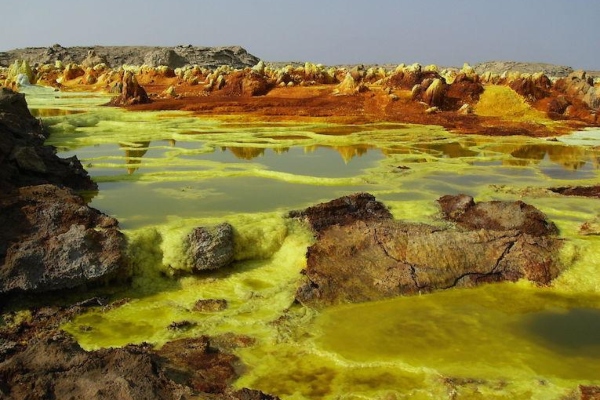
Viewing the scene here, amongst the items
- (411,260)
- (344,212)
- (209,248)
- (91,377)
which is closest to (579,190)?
(344,212)

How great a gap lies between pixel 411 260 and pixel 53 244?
4043mm

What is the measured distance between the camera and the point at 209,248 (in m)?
6.70

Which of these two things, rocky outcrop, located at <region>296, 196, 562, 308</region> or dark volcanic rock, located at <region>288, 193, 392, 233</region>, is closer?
rocky outcrop, located at <region>296, 196, 562, 308</region>

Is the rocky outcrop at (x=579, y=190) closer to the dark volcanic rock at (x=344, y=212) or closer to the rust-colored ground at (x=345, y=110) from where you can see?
the dark volcanic rock at (x=344, y=212)

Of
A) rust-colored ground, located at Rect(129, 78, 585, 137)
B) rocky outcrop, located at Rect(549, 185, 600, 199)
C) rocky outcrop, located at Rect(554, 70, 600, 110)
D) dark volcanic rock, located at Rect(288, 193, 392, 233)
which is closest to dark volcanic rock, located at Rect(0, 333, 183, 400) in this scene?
dark volcanic rock, located at Rect(288, 193, 392, 233)

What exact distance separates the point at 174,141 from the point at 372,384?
13543mm

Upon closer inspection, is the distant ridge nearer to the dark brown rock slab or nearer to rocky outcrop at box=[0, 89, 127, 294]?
rocky outcrop at box=[0, 89, 127, 294]

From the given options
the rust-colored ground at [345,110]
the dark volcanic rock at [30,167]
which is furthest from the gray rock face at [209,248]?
the rust-colored ground at [345,110]

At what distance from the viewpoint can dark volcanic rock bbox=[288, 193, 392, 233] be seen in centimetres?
766

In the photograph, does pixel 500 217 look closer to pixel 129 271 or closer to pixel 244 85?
pixel 129 271

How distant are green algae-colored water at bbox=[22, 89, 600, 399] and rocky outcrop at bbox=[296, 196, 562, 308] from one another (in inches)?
7.0

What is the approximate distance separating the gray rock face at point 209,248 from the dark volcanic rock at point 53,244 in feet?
2.67

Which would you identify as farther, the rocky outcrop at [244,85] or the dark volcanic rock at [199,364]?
the rocky outcrop at [244,85]

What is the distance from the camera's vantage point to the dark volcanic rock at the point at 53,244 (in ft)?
19.2
